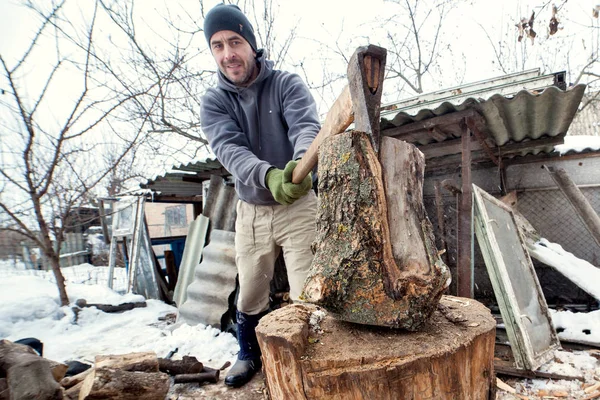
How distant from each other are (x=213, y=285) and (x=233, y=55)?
3.12 m

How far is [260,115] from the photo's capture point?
2.26m

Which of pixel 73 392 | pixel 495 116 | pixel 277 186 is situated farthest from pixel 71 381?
pixel 495 116

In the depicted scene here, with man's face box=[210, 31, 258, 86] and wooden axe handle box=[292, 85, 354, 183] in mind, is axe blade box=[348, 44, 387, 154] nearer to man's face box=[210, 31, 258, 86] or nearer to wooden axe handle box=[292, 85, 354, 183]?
wooden axe handle box=[292, 85, 354, 183]

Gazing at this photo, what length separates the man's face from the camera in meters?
2.04

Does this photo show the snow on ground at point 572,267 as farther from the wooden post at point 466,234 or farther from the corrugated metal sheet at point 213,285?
the corrugated metal sheet at point 213,285

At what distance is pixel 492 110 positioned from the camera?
120 inches

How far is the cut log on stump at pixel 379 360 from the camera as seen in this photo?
0.90 meters

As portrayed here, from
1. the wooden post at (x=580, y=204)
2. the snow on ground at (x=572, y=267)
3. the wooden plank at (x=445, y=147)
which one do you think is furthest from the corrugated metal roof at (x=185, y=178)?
the wooden post at (x=580, y=204)

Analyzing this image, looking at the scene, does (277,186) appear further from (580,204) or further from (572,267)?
(580,204)

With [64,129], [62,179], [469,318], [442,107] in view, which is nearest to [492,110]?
[442,107]

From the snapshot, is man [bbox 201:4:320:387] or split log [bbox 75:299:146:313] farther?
split log [bbox 75:299:146:313]

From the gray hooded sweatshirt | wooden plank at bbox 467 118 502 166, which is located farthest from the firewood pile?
wooden plank at bbox 467 118 502 166

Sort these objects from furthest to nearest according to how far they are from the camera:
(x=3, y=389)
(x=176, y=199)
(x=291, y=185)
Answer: (x=176, y=199) → (x=3, y=389) → (x=291, y=185)

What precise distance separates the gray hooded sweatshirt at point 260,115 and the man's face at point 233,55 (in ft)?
0.31
